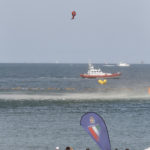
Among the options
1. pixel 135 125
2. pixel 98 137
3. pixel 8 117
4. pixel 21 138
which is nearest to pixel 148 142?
pixel 135 125

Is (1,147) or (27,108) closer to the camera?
(1,147)

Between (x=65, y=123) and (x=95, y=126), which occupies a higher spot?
(x=65, y=123)

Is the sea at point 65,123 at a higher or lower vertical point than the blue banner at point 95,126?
higher

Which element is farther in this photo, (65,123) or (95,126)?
(65,123)

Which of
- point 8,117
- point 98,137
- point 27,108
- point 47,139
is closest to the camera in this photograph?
point 98,137

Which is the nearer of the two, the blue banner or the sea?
the blue banner

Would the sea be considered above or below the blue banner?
above

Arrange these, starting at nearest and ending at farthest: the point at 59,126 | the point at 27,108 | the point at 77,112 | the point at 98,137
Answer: the point at 98,137 → the point at 59,126 → the point at 77,112 → the point at 27,108

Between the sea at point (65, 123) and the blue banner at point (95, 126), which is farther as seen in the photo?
the sea at point (65, 123)

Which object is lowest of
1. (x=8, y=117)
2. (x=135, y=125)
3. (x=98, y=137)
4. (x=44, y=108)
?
(x=98, y=137)

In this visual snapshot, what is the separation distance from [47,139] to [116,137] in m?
7.89

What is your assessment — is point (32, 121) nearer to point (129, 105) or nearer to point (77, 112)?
point (77, 112)

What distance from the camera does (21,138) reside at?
52.0 metres

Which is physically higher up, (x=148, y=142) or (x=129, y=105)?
(x=129, y=105)
